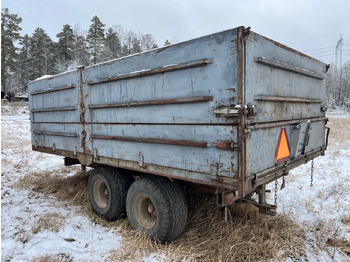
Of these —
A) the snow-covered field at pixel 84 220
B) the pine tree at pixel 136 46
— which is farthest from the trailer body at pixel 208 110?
the pine tree at pixel 136 46

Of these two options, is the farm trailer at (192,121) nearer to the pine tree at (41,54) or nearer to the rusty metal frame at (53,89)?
the rusty metal frame at (53,89)

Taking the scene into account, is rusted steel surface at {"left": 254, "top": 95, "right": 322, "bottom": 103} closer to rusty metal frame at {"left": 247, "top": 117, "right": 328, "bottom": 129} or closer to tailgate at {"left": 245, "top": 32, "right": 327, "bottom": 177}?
tailgate at {"left": 245, "top": 32, "right": 327, "bottom": 177}

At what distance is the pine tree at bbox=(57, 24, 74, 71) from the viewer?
130 ft

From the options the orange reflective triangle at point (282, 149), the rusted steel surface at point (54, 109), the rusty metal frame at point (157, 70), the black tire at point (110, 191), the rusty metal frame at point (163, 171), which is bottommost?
the black tire at point (110, 191)

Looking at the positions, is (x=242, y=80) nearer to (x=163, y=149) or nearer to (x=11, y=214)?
(x=163, y=149)

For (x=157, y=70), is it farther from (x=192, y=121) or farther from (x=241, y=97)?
(x=241, y=97)

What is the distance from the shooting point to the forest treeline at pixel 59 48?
3522 centimetres

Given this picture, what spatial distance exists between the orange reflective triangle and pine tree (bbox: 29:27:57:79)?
136ft

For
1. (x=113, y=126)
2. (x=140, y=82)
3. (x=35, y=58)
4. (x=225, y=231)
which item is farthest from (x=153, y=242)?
(x=35, y=58)

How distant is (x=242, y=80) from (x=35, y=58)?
45.9 metres

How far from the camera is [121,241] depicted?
3375 mm

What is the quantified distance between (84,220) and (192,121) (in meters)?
2.81

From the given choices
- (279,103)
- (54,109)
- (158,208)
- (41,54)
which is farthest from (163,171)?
(41,54)

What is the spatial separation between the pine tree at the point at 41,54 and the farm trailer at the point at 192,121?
39.3 m
